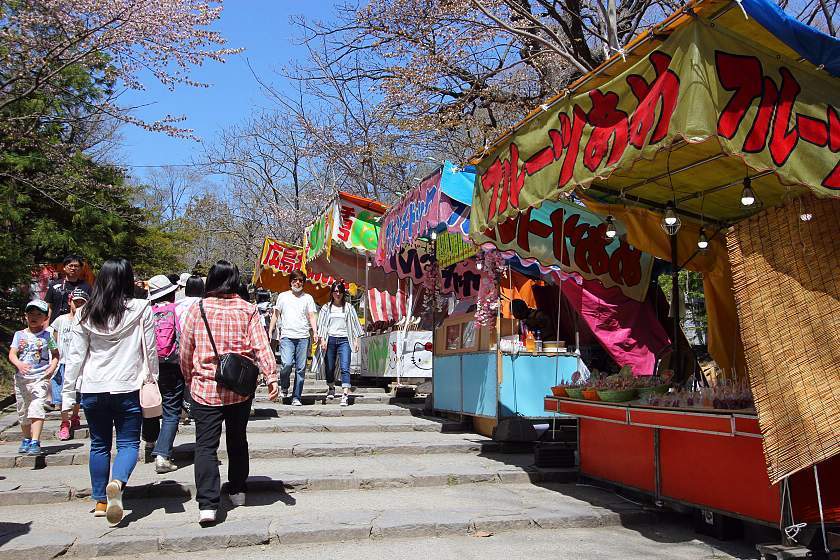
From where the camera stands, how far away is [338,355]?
1149cm

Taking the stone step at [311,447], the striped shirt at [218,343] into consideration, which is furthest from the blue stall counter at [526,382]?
the striped shirt at [218,343]

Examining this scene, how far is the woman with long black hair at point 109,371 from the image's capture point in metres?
5.25

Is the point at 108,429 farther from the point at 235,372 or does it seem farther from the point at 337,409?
the point at 337,409

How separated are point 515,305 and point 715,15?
526 centimetres

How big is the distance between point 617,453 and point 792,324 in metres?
2.48

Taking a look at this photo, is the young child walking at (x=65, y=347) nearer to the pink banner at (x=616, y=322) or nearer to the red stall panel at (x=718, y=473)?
the pink banner at (x=616, y=322)

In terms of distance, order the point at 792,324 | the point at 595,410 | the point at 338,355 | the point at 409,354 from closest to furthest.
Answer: the point at 792,324 → the point at 595,410 → the point at 338,355 → the point at 409,354

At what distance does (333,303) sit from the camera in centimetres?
1146

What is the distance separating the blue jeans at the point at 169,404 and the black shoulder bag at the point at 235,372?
1.65 meters

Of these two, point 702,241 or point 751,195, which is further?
point 702,241

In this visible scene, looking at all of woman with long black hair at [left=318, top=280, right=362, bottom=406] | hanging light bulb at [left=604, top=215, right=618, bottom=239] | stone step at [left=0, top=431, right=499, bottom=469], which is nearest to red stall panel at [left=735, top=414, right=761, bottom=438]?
hanging light bulb at [left=604, top=215, right=618, bottom=239]

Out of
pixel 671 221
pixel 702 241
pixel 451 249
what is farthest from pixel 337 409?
pixel 671 221

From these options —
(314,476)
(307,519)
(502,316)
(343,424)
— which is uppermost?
(502,316)

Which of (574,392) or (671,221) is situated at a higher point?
(671,221)
